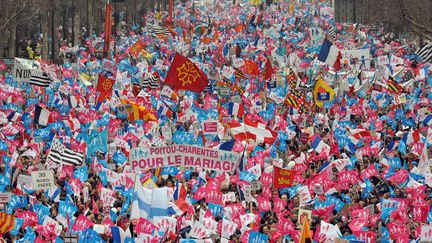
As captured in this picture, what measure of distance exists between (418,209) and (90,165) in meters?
7.88

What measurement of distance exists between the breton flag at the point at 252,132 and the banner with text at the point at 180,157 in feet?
20.3

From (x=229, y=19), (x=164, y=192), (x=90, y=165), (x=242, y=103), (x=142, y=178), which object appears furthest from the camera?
(x=229, y=19)

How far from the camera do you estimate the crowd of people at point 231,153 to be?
65.8 feet

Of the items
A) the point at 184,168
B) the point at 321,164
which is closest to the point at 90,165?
the point at 184,168

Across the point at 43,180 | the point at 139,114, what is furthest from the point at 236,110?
the point at 43,180

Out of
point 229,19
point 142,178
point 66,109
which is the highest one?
point 142,178

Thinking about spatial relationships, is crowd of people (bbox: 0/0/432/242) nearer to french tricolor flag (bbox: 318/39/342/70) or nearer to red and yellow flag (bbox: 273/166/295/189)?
red and yellow flag (bbox: 273/166/295/189)

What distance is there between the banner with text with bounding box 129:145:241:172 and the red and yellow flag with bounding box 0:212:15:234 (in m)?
2.34

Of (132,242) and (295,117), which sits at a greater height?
(132,242)

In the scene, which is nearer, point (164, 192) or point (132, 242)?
point (132, 242)

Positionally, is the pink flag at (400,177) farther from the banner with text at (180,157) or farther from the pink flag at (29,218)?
the pink flag at (29,218)

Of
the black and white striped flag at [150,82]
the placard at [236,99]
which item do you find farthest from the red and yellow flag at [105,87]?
the black and white striped flag at [150,82]

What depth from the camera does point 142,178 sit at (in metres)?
23.3

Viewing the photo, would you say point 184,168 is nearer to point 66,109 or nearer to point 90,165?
point 90,165
